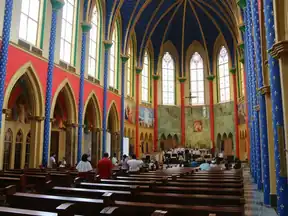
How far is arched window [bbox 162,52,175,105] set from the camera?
31109 mm

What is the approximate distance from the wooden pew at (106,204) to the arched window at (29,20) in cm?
1196

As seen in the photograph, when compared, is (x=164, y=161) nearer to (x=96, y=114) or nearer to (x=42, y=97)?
(x=96, y=114)

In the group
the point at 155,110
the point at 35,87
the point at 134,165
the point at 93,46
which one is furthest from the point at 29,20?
the point at 155,110

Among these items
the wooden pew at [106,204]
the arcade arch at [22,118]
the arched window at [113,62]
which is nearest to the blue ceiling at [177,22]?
the arched window at [113,62]

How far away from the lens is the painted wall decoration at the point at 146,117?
27.8 meters

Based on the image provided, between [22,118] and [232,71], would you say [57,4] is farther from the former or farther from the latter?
[232,71]

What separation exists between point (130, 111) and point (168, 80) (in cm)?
743

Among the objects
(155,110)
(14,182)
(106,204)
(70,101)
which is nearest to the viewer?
(106,204)

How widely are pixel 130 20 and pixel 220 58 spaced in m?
11.1

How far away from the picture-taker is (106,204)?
350 centimetres

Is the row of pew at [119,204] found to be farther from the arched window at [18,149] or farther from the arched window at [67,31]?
the arched window at [18,149]

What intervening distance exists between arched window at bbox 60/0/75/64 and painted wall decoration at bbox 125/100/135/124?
346 inches

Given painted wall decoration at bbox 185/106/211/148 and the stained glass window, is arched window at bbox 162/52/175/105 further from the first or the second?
the stained glass window

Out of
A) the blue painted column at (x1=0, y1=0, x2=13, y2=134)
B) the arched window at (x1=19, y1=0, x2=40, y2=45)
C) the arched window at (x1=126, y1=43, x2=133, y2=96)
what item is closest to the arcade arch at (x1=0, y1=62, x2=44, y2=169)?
the blue painted column at (x1=0, y1=0, x2=13, y2=134)
